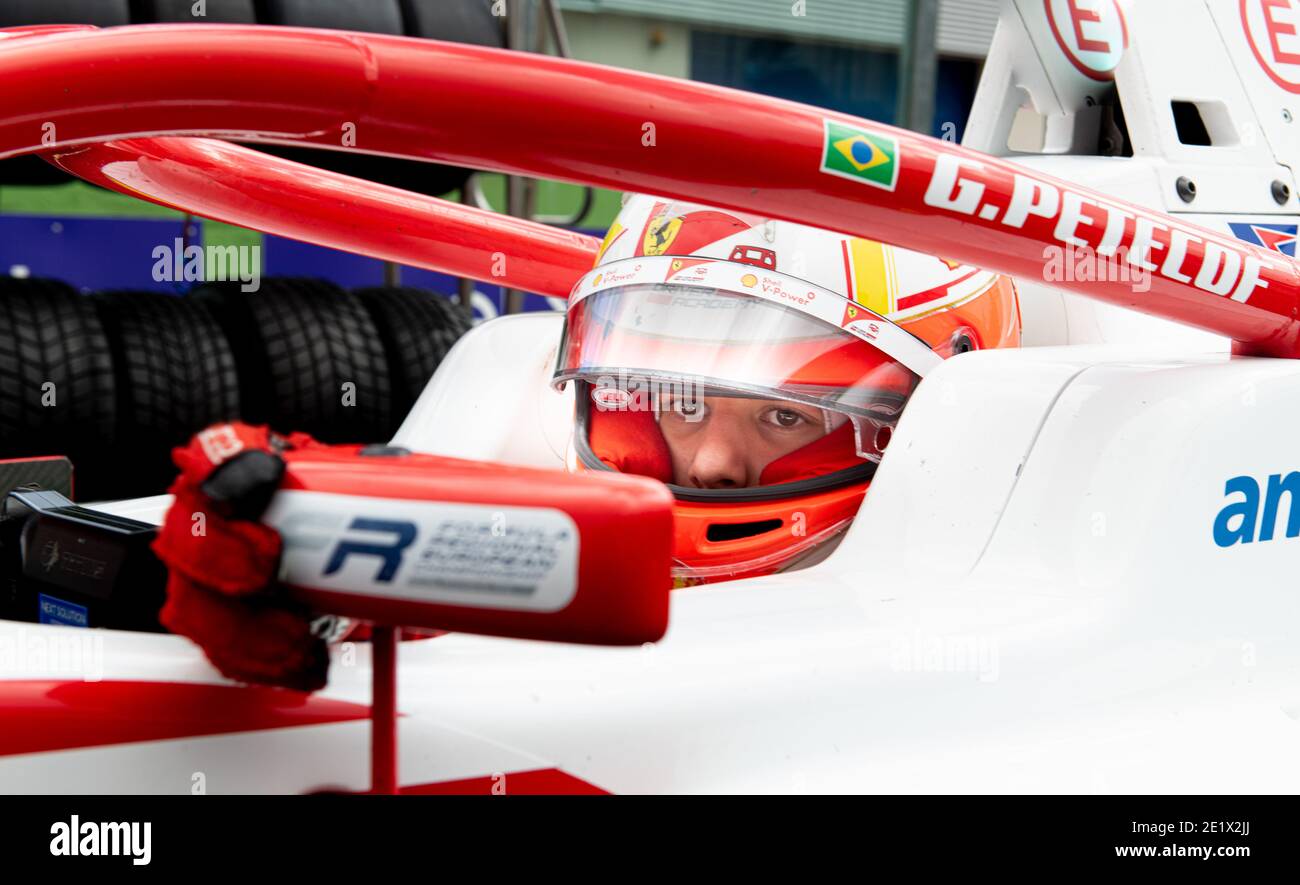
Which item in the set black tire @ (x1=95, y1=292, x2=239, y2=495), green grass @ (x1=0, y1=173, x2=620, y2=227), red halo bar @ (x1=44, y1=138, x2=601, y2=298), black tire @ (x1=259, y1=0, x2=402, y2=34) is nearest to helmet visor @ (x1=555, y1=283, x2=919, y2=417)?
red halo bar @ (x1=44, y1=138, x2=601, y2=298)

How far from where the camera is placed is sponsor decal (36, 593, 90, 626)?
112cm

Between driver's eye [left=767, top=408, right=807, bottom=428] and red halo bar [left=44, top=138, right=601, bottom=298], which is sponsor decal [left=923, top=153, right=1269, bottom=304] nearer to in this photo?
driver's eye [left=767, top=408, right=807, bottom=428]

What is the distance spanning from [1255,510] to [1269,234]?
66 centimetres

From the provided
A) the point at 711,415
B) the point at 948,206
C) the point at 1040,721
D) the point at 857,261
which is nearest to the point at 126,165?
the point at 711,415

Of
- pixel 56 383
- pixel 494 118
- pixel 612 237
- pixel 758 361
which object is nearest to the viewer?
pixel 494 118

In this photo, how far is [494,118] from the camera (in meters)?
1.02

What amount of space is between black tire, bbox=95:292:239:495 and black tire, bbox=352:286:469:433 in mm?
455

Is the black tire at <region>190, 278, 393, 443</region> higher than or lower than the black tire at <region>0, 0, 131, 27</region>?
lower

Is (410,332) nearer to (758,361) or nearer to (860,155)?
(758,361)

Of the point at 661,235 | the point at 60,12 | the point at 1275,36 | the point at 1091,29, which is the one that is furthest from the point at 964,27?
the point at 661,235

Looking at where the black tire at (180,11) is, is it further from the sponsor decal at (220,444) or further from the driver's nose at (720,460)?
the sponsor decal at (220,444)

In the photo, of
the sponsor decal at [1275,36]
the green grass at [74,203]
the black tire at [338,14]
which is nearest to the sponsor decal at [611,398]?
the sponsor decal at [1275,36]

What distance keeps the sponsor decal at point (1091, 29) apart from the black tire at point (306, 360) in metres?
2.24

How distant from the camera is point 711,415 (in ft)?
5.23
